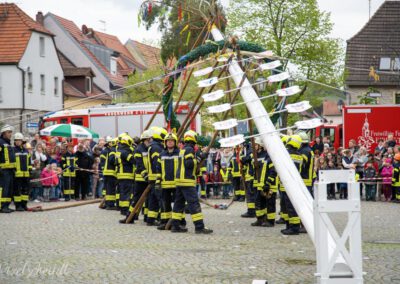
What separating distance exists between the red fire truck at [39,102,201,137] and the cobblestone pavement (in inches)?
563

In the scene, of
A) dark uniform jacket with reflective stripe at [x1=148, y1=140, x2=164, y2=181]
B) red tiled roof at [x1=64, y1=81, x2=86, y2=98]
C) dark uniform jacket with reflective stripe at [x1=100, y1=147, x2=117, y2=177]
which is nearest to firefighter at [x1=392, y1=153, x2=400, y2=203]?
dark uniform jacket with reflective stripe at [x1=100, y1=147, x2=117, y2=177]

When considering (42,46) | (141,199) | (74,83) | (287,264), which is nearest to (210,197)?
(141,199)

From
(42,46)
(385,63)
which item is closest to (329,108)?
(385,63)

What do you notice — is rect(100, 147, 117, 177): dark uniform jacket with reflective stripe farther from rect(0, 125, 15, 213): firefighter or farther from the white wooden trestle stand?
the white wooden trestle stand

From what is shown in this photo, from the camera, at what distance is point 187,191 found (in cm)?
1554

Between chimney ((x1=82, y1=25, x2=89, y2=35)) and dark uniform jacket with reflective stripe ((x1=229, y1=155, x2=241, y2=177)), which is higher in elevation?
chimney ((x1=82, y1=25, x2=89, y2=35))

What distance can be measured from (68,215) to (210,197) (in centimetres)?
879

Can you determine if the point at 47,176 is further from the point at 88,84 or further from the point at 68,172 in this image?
the point at 88,84

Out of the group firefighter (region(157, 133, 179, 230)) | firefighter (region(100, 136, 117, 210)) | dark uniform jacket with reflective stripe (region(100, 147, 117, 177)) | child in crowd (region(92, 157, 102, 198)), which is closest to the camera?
firefighter (region(157, 133, 179, 230))

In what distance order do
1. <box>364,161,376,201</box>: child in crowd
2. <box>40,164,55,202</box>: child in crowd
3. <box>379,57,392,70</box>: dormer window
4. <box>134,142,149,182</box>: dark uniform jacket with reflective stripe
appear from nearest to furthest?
1. <box>134,142,149,182</box>: dark uniform jacket with reflective stripe
2. <box>40,164,55,202</box>: child in crowd
3. <box>364,161,376,201</box>: child in crowd
4. <box>379,57,392,70</box>: dormer window

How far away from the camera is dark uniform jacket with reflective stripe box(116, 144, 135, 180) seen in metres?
19.0

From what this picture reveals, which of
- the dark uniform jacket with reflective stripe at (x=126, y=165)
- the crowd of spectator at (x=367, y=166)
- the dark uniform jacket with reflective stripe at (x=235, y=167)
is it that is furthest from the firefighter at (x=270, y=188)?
the crowd of spectator at (x=367, y=166)

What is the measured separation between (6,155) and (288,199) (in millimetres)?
7867

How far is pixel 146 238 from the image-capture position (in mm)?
14680
